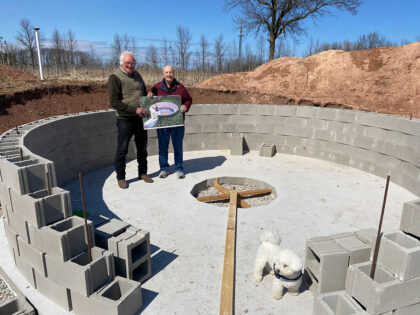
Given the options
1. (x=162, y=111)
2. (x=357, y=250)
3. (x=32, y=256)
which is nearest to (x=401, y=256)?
(x=357, y=250)

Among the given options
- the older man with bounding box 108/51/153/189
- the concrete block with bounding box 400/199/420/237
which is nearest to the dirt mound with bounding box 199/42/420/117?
the older man with bounding box 108/51/153/189

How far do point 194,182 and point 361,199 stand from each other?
289cm

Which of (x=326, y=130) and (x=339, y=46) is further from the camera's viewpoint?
(x=339, y=46)

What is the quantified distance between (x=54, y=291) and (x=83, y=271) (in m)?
0.62

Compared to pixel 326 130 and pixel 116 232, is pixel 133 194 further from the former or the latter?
A: pixel 326 130

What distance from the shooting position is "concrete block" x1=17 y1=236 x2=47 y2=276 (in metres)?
2.59

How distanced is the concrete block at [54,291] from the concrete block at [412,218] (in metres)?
2.77

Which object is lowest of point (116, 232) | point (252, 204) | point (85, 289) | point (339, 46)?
point (252, 204)

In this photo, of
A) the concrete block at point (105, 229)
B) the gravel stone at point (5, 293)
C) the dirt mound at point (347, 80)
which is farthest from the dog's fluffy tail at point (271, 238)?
the dirt mound at point (347, 80)

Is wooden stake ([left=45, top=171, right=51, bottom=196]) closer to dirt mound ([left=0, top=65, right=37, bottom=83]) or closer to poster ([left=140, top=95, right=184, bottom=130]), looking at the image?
poster ([left=140, top=95, right=184, bottom=130])

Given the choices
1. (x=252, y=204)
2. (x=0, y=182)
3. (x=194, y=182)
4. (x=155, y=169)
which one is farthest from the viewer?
(x=155, y=169)

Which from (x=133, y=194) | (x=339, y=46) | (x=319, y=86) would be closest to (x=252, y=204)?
(x=133, y=194)

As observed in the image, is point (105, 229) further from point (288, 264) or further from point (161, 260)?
point (288, 264)

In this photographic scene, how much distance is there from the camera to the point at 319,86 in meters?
11.5
